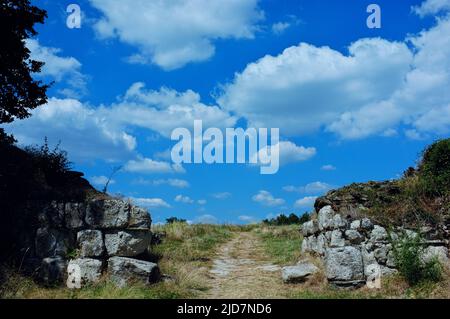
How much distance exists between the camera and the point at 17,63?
14805 millimetres

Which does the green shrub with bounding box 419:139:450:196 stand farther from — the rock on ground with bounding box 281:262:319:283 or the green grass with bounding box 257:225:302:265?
the green grass with bounding box 257:225:302:265

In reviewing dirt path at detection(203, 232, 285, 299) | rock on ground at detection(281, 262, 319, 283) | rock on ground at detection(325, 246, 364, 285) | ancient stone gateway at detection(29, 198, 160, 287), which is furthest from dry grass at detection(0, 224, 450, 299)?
ancient stone gateway at detection(29, 198, 160, 287)

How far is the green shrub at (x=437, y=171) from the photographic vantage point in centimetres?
1502

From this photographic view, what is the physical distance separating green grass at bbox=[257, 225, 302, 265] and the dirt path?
45cm

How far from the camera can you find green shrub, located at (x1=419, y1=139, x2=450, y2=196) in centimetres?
1502

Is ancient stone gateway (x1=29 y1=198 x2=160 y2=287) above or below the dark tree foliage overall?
below

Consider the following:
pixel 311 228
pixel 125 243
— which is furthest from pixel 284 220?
pixel 125 243

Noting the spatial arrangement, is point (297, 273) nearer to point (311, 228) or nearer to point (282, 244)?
point (311, 228)

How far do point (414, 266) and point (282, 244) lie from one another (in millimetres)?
11327

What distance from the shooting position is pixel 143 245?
1489 cm

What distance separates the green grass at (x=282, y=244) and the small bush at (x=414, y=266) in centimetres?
564

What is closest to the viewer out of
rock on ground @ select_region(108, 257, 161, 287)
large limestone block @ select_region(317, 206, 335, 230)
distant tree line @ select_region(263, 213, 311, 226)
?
rock on ground @ select_region(108, 257, 161, 287)

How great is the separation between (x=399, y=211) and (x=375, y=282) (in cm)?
239
